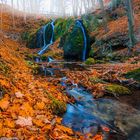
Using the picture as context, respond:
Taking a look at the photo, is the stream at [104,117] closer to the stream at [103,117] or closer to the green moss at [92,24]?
the stream at [103,117]

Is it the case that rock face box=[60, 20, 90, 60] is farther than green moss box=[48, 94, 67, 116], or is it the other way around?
rock face box=[60, 20, 90, 60]

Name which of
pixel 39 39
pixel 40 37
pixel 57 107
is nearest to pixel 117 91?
pixel 57 107

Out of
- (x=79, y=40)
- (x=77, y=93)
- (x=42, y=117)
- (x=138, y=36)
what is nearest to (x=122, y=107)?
(x=77, y=93)

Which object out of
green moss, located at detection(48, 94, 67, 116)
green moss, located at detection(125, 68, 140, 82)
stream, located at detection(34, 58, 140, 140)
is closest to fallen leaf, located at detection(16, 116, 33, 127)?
stream, located at detection(34, 58, 140, 140)

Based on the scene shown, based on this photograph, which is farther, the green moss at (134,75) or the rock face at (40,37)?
the rock face at (40,37)

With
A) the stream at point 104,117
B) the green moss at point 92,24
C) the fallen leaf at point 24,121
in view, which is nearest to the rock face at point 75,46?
the green moss at point 92,24

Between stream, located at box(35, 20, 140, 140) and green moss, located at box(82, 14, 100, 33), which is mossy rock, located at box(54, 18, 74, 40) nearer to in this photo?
green moss, located at box(82, 14, 100, 33)

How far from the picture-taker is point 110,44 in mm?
19125

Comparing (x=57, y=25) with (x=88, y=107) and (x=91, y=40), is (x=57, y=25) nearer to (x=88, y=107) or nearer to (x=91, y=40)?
(x=91, y=40)

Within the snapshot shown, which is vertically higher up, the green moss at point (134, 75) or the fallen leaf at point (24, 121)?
the green moss at point (134, 75)

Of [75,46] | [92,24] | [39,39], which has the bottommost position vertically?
[75,46]

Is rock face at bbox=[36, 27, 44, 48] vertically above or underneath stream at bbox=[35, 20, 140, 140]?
above

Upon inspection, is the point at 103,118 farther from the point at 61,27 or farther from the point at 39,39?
the point at 39,39

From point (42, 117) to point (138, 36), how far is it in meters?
14.6
